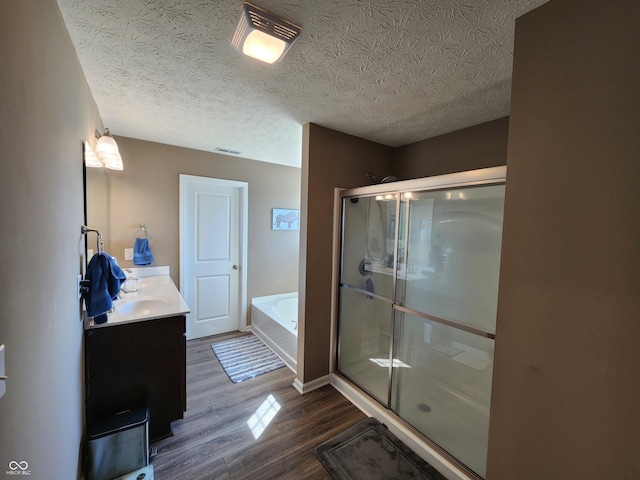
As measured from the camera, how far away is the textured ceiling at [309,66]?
Result: 3.45 feet

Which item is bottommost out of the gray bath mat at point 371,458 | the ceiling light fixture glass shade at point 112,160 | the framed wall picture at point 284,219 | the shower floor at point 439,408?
the gray bath mat at point 371,458

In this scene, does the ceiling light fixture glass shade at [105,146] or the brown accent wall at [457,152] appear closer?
the ceiling light fixture glass shade at [105,146]

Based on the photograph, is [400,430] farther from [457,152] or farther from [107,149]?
[107,149]

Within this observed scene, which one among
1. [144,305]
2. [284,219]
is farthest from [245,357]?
[284,219]

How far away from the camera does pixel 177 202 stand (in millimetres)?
3021

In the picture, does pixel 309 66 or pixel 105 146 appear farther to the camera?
pixel 105 146

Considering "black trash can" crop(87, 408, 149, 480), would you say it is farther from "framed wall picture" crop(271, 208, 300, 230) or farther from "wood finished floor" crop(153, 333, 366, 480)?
"framed wall picture" crop(271, 208, 300, 230)

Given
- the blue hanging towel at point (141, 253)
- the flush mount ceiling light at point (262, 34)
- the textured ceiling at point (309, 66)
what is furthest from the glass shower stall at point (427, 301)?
the blue hanging towel at point (141, 253)

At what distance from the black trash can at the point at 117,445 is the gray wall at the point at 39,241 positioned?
0.31ft

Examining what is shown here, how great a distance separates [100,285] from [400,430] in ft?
7.32

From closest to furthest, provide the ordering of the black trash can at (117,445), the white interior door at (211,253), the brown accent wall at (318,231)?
1. the black trash can at (117,445)
2. the brown accent wall at (318,231)
3. the white interior door at (211,253)

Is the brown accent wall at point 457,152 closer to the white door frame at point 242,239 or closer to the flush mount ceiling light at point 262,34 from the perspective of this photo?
the flush mount ceiling light at point 262,34

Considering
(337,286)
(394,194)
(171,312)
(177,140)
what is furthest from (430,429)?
(177,140)

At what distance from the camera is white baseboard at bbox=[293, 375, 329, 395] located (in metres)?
2.32
